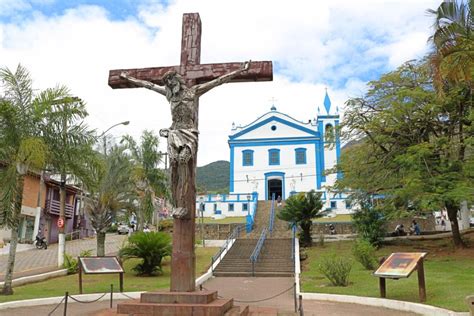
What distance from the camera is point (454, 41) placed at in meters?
11.0

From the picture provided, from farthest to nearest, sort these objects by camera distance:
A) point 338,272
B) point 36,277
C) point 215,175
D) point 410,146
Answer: point 215,175
point 410,146
point 36,277
point 338,272

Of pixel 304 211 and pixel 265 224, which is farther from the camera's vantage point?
pixel 265 224

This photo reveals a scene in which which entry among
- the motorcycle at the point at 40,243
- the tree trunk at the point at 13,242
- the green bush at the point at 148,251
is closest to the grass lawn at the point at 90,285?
the tree trunk at the point at 13,242

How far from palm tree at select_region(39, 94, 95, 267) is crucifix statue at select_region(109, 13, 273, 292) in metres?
4.96

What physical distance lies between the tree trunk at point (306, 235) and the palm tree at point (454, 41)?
12.3 m

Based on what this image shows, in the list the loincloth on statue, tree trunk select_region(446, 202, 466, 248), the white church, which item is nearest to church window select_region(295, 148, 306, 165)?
the white church

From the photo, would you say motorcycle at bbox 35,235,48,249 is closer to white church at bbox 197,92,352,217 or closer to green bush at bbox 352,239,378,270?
white church at bbox 197,92,352,217

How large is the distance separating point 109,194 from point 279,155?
2479cm

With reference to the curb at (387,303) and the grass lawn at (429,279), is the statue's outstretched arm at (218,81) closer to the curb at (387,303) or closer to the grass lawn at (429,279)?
the curb at (387,303)

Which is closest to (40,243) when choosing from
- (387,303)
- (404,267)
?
(387,303)

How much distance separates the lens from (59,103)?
1221 cm

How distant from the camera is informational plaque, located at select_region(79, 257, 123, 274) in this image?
33.6 feet

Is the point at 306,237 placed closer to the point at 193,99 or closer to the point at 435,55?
the point at 435,55

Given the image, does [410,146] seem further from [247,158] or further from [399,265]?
[247,158]
